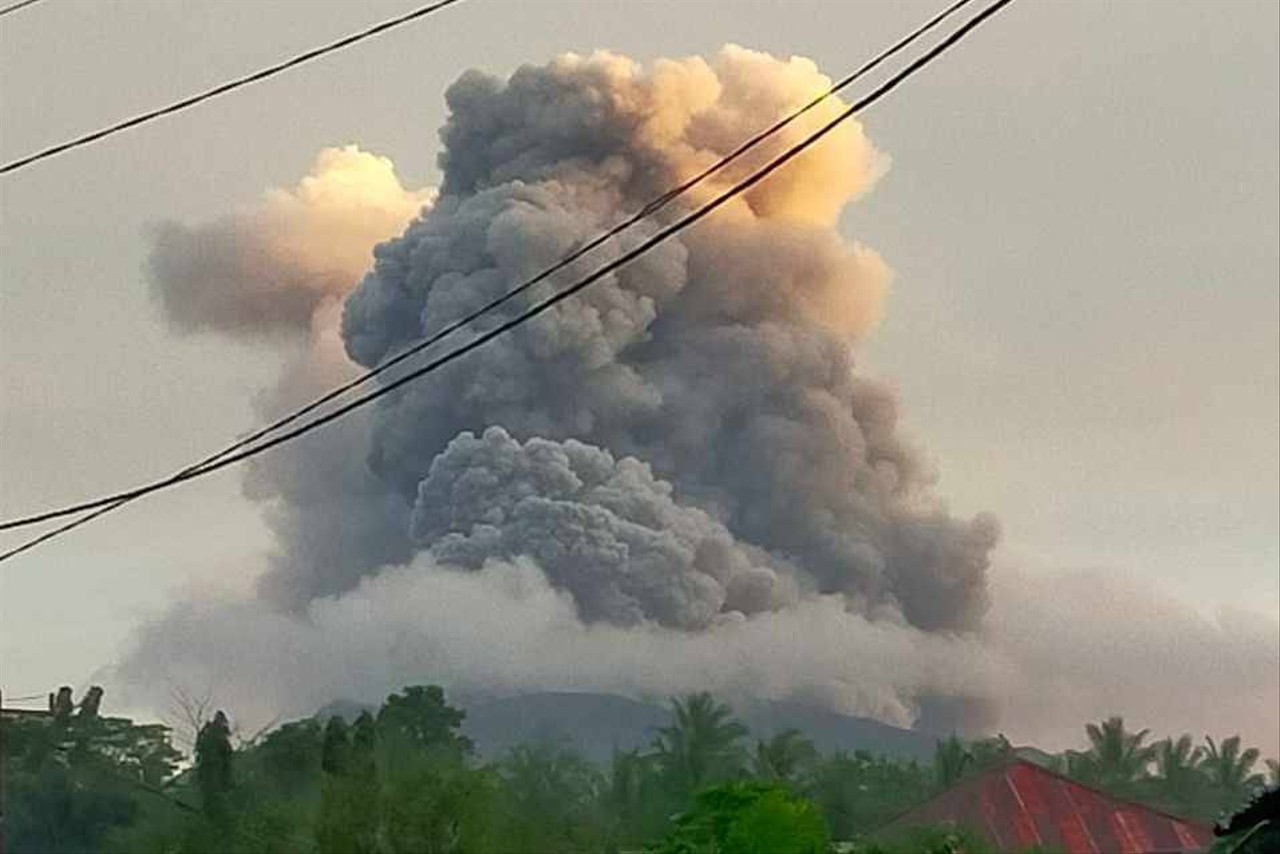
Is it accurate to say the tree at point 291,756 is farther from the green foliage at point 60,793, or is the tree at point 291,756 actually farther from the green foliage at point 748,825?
the green foliage at point 748,825

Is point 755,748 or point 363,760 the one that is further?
point 755,748

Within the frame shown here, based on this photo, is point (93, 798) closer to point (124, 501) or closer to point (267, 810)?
point (267, 810)

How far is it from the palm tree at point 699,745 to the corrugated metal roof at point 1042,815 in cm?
836

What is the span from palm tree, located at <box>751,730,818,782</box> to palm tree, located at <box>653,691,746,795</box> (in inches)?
28.2

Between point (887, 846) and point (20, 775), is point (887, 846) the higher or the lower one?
the lower one

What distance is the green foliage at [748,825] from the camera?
38.0m

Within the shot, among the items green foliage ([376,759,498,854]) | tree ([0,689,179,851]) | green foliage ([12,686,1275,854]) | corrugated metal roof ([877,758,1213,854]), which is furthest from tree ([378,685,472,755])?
green foliage ([376,759,498,854])

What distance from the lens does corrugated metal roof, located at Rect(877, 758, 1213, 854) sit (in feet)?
189

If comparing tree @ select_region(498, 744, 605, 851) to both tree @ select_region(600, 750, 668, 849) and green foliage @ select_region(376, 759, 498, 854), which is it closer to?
tree @ select_region(600, 750, 668, 849)

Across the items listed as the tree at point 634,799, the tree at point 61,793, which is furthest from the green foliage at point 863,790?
the tree at point 61,793

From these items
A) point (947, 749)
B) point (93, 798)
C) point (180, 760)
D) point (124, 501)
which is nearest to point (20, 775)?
point (93, 798)

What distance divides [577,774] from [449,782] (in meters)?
16.7

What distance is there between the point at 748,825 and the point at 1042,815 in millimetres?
24661

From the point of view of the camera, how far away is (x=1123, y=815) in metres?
61.3
